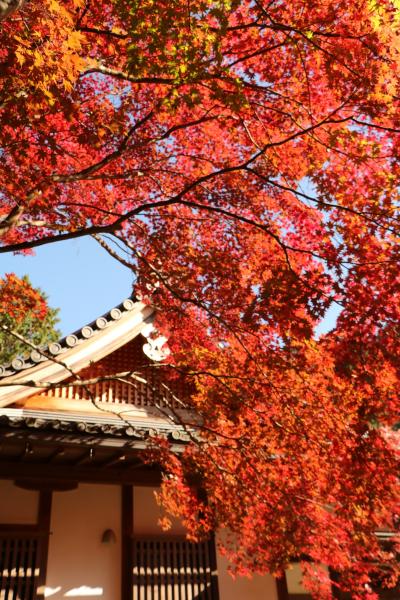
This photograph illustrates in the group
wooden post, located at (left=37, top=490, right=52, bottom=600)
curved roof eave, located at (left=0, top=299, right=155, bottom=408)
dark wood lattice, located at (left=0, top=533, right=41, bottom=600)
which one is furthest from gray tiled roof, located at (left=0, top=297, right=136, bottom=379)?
dark wood lattice, located at (left=0, top=533, right=41, bottom=600)

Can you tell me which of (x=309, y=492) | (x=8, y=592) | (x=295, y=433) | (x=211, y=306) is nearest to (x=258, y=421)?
(x=295, y=433)

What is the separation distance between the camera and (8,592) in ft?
21.7

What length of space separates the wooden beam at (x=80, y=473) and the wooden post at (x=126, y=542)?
0.27 m

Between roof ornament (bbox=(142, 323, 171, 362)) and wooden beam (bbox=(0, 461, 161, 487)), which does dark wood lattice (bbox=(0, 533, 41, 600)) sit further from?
roof ornament (bbox=(142, 323, 171, 362))

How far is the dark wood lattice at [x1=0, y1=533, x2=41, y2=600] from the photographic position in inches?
262

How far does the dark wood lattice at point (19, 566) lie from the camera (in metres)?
6.66

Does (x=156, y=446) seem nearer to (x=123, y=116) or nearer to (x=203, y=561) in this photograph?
(x=203, y=561)

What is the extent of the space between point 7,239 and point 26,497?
407cm

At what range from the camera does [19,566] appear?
6820 millimetres

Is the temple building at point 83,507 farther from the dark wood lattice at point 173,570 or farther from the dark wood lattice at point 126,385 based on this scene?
the dark wood lattice at point 126,385

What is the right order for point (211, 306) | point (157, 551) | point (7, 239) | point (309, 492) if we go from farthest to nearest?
point (7, 239), point (157, 551), point (309, 492), point (211, 306)

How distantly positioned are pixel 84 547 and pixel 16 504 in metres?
1.17

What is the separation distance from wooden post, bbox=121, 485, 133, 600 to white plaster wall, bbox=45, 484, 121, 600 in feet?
0.23

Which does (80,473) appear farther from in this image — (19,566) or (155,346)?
(155,346)
